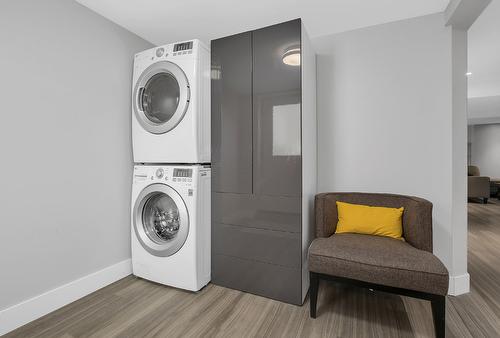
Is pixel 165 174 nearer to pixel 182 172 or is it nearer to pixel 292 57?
pixel 182 172

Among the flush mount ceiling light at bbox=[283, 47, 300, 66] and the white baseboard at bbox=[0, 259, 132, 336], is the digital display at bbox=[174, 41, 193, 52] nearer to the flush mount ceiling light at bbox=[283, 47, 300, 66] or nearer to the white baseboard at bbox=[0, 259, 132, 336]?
the flush mount ceiling light at bbox=[283, 47, 300, 66]

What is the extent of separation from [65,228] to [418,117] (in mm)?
2966

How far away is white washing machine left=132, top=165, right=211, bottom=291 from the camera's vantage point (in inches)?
74.4

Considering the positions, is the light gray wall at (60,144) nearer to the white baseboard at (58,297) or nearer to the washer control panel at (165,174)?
the white baseboard at (58,297)

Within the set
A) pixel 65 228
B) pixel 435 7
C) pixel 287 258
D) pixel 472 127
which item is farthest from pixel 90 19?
pixel 472 127

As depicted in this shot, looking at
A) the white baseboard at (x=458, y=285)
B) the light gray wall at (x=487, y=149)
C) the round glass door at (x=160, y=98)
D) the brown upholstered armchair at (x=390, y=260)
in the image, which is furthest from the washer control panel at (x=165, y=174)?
the light gray wall at (x=487, y=149)

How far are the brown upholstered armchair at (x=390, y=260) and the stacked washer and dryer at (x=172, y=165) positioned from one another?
36.8 inches

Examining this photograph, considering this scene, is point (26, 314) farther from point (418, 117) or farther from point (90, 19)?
point (418, 117)

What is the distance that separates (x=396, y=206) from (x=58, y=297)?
2.64m

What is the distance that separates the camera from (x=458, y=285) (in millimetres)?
1892

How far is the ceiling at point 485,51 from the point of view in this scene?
2.10m

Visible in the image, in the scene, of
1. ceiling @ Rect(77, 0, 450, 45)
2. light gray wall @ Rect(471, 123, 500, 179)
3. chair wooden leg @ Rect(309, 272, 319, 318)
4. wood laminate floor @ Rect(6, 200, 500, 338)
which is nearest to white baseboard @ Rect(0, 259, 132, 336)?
wood laminate floor @ Rect(6, 200, 500, 338)

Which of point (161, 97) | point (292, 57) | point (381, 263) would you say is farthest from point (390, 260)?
point (161, 97)

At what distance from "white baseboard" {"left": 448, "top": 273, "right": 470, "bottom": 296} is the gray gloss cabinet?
1174 mm
